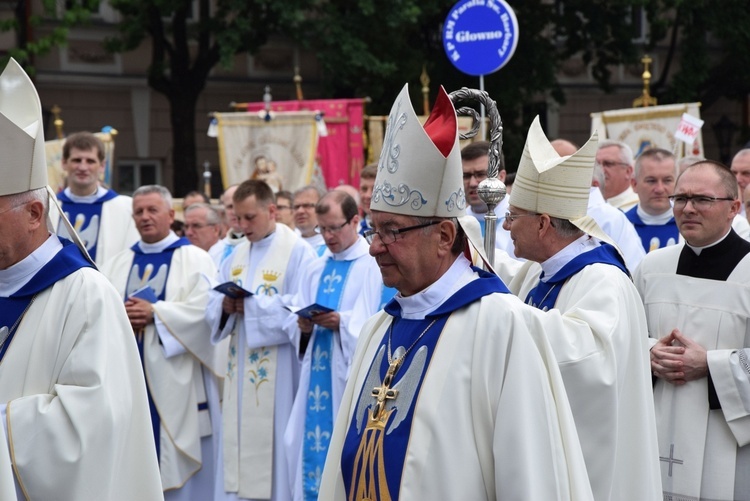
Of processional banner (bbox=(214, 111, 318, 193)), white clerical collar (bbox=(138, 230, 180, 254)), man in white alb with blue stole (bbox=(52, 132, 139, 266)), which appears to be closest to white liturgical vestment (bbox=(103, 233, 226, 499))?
white clerical collar (bbox=(138, 230, 180, 254))

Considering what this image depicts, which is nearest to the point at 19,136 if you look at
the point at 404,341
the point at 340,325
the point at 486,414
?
the point at 404,341

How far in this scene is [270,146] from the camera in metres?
14.8

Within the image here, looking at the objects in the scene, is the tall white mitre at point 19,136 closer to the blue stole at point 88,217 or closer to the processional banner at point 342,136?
the blue stole at point 88,217

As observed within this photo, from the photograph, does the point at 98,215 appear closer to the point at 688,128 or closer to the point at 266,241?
the point at 266,241

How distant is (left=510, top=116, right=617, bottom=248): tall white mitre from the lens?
16.5ft

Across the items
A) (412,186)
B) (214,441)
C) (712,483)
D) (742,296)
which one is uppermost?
(412,186)

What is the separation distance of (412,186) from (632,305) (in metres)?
1.65

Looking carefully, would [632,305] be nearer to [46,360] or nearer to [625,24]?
[46,360]

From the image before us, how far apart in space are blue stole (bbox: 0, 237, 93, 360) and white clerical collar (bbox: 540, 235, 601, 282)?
6.41 feet

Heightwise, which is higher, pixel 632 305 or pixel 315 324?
pixel 632 305

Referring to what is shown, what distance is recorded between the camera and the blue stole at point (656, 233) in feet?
27.5

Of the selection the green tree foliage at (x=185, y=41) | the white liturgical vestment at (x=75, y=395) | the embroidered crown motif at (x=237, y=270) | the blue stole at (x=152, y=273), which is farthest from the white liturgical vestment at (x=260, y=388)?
the green tree foliage at (x=185, y=41)

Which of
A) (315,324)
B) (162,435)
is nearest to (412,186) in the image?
(315,324)

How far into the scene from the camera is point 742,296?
5.49 meters
